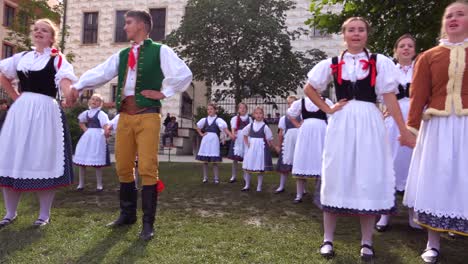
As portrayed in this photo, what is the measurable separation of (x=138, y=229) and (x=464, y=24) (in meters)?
3.60

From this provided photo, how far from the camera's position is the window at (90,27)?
27.9 metres

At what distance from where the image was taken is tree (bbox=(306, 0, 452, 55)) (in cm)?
874

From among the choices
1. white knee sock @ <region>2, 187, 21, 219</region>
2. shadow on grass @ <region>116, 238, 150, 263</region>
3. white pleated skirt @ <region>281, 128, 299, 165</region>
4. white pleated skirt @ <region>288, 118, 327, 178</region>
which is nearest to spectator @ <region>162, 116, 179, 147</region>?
white pleated skirt @ <region>281, 128, 299, 165</region>

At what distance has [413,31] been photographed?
A: 8.97m

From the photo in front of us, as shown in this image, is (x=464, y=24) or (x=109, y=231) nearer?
(x=464, y=24)

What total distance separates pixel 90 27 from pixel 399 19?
76.7 ft

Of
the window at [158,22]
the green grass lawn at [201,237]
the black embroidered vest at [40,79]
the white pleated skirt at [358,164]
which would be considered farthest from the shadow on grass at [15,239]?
the window at [158,22]

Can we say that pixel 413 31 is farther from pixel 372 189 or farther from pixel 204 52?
pixel 204 52

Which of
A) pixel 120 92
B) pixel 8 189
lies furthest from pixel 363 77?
pixel 8 189

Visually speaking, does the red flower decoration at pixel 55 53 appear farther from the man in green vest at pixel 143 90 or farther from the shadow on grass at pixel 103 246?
the shadow on grass at pixel 103 246

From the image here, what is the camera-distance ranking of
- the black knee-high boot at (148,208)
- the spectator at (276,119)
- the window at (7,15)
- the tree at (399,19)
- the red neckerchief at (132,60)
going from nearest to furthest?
the black knee-high boot at (148,208) < the red neckerchief at (132,60) < the tree at (399,19) < the spectator at (276,119) < the window at (7,15)

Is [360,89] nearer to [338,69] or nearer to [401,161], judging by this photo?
[338,69]

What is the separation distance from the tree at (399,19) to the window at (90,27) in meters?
21.8

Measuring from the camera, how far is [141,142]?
168 inches
